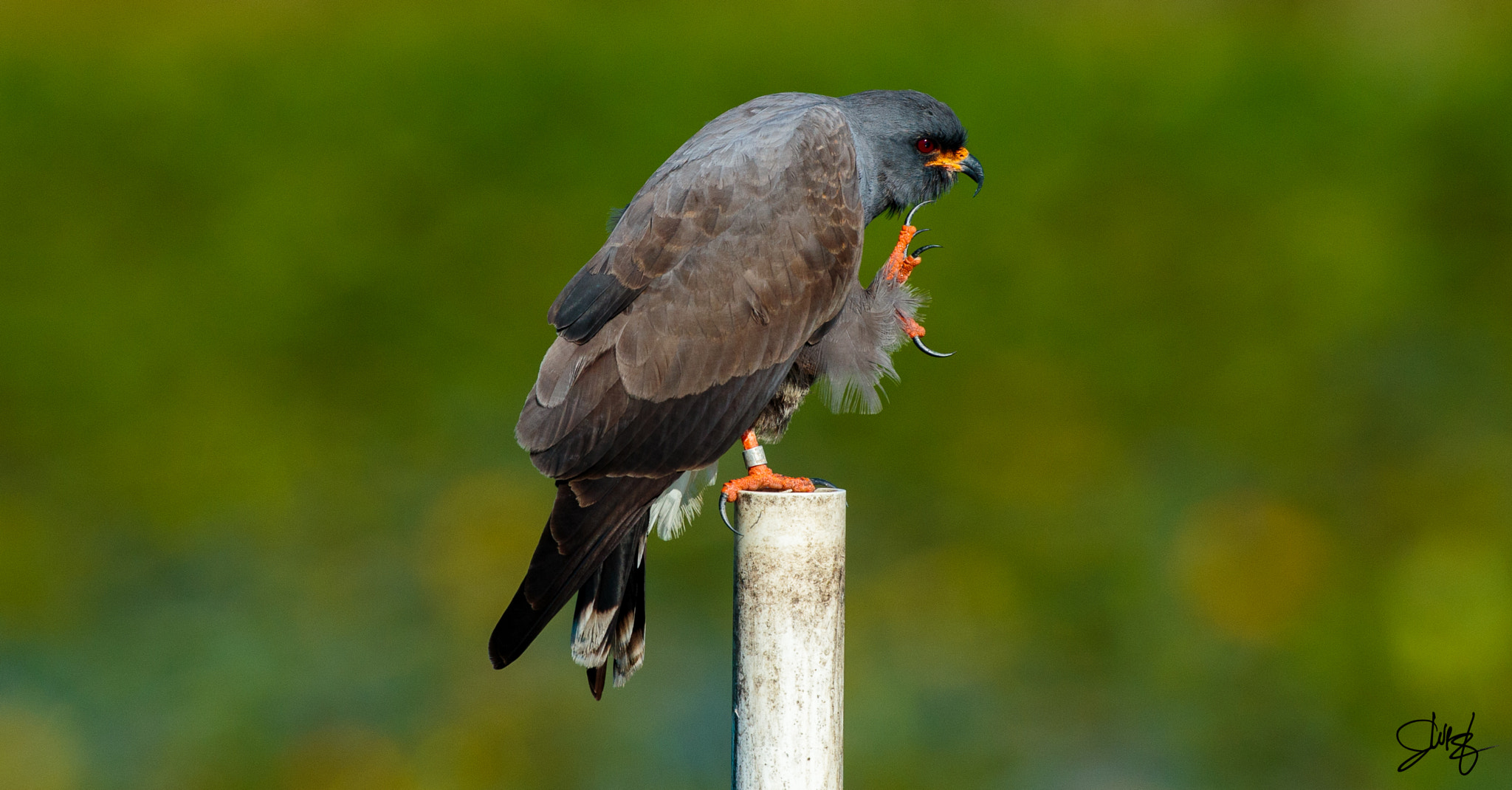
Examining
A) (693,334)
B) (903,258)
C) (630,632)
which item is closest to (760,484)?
(693,334)

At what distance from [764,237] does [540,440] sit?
1.87 ft

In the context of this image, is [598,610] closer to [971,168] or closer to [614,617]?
[614,617]

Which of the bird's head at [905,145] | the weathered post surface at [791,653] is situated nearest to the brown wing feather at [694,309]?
the bird's head at [905,145]

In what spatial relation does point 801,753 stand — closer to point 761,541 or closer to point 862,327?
point 761,541

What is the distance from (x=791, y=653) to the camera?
6.63ft

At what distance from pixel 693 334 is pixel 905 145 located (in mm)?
638

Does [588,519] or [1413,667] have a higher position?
[1413,667]

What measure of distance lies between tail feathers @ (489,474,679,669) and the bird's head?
0.80 metres

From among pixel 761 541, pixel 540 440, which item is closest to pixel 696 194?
pixel 540 440

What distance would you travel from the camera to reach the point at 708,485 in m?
2.60

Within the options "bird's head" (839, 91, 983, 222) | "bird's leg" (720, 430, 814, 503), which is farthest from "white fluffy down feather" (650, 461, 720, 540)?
"bird's head" (839, 91, 983, 222)

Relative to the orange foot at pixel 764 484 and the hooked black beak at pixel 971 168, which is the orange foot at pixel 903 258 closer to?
the hooked black beak at pixel 971 168

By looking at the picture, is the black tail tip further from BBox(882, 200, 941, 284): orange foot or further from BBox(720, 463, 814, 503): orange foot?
BBox(882, 200, 941, 284): orange foot

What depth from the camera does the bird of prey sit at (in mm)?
2217
